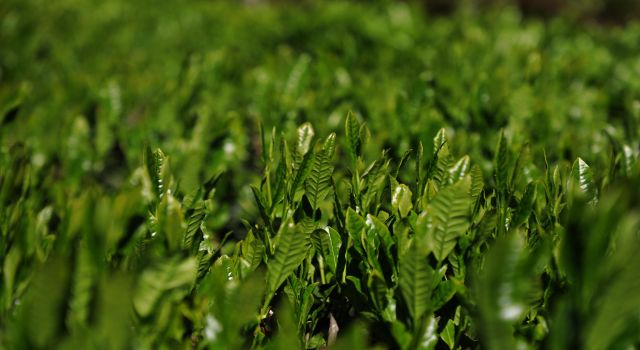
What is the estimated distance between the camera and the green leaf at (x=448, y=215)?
4.82 feet

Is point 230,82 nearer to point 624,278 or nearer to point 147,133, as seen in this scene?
point 147,133

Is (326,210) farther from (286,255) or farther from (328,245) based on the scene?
(286,255)

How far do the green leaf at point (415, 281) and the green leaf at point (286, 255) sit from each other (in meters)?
0.29

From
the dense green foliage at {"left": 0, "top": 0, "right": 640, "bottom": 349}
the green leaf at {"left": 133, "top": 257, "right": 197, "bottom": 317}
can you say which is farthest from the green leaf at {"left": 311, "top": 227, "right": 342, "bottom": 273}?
the green leaf at {"left": 133, "top": 257, "right": 197, "bottom": 317}

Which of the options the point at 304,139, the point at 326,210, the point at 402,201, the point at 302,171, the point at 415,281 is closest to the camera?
the point at 415,281

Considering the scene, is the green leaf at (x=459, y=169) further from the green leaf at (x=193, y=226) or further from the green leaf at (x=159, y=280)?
the green leaf at (x=159, y=280)

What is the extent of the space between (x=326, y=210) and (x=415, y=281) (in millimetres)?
813

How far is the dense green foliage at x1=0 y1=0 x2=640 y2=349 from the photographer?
1.14m

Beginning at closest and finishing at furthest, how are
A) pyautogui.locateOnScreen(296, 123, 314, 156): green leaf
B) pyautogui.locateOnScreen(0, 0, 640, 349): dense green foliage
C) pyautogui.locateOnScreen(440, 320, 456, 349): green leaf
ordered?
pyautogui.locateOnScreen(0, 0, 640, 349): dense green foliage
pyautogui.locateOnScreen(440, 320, 456, 349): green leaf
pyautogui.locateOnScreen(296, 123, 314, 156): green leaf

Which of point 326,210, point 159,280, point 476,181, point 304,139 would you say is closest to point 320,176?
point 304,139

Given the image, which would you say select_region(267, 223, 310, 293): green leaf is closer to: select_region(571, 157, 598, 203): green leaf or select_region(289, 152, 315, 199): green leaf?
select_region(289, 152, 315, 199): green leaf

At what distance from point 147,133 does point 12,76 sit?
2.46m

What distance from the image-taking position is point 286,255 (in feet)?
5.19

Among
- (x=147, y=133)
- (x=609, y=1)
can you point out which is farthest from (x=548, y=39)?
(x=609, y=1)
